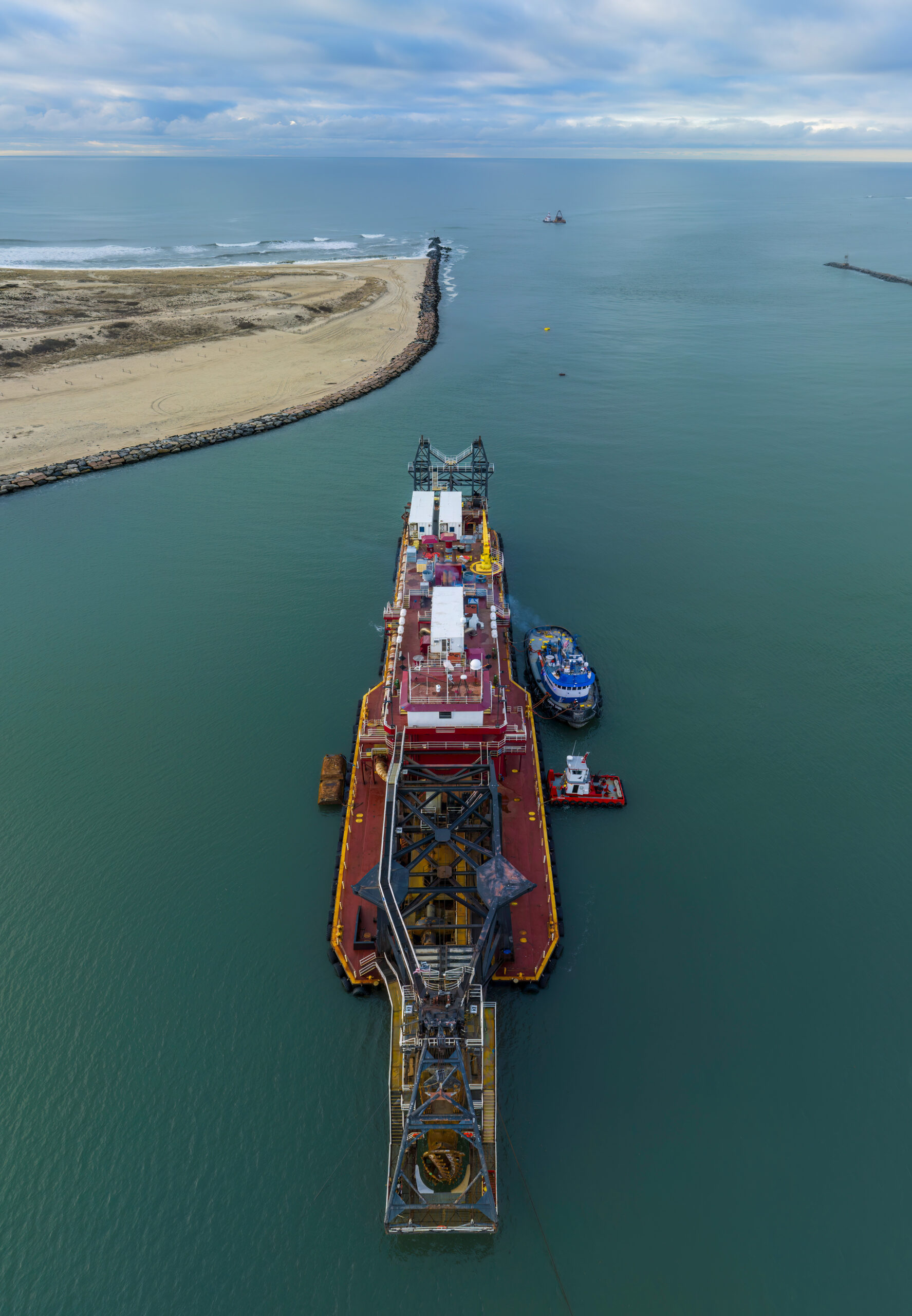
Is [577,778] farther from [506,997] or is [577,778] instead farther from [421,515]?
[421,515]

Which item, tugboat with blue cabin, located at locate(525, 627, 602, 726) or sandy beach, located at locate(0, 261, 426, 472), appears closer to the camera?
tugboat with blue cabin, located at locate(525, 627, 602, 726)

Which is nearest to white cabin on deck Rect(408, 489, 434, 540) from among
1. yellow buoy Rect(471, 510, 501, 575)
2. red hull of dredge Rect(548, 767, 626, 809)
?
yellow buoy Rect(471, 510, 501, 575)

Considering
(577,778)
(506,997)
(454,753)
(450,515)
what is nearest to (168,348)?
(450,515)

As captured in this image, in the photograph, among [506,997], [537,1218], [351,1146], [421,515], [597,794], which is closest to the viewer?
[537,1218]

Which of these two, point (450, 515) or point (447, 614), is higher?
point (450, 515)

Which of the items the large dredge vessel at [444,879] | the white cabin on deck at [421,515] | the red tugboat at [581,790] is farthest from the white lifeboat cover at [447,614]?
the white cabin on deck at [421,515]

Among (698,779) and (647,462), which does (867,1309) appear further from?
(647,462)

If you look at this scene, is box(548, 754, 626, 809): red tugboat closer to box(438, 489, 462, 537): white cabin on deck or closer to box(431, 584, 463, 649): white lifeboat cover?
box(431, 584, 463, 649): white lifeboat cover
